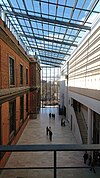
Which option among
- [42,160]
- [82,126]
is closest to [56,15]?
[82,126]

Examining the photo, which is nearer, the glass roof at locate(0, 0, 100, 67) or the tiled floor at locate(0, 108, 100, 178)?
the tiled floor at locate(0, 108, 100, 178)

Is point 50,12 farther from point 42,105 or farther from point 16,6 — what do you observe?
point 42,105

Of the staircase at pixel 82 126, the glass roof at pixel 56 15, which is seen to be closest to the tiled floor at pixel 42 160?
the staircase at pixel 82 126

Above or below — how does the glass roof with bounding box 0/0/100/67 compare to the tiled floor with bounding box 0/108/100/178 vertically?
above

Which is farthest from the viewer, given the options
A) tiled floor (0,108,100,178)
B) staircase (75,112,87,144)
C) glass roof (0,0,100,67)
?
staircase (75,112,87,144)

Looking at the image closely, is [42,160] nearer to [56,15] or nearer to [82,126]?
[82,126]

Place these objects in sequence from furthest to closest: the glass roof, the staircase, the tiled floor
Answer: the staircase → the glass roof → the tiled floor

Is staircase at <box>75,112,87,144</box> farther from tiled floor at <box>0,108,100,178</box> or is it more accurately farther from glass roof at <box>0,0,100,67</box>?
glass roof at <box>0,0,100,67</box>

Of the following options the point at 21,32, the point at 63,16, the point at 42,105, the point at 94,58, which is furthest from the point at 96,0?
the point at 42,105

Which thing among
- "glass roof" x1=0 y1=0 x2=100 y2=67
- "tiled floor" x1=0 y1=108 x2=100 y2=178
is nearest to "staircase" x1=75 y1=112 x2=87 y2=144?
"tiled floor" x1=0 y1=108 x2=100 y2=178

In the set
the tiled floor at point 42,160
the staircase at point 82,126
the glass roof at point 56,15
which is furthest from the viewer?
the staircase at point 82,126

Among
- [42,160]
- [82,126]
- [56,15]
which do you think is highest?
[56,15]

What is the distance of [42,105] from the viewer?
4703 centimetres

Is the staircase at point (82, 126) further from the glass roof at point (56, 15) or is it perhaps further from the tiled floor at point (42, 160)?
the glass roof at point (56, 15)
